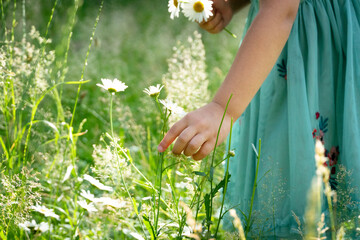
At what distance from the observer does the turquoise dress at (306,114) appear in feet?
3.24

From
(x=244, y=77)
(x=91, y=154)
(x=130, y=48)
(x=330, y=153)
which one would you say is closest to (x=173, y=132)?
(x=244, y=77)

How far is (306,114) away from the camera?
986 mm

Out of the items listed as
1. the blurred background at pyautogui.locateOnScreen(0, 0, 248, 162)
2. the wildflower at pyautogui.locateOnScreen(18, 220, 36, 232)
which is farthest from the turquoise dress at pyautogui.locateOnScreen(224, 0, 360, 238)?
the blurred background at pyautogui.locateOnScreen(0, 0, 248, 162)

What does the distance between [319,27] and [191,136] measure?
51cm

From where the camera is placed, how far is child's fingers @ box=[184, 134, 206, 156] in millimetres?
792

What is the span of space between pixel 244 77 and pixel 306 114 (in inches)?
8.8

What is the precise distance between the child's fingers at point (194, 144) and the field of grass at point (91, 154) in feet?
0.13

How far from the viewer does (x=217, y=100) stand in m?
0.86

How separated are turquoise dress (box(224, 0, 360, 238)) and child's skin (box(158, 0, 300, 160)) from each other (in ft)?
0.56

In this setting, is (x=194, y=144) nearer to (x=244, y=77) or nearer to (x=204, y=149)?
(x=204, y=149)

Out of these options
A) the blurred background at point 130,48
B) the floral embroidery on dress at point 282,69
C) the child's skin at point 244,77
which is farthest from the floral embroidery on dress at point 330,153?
the blurred background at point 130,48

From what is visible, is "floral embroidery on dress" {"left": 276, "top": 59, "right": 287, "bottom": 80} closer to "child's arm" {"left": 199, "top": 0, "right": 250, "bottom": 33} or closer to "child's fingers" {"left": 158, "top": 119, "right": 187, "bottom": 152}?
"child's arm" {"left": 199, "top": 0, "right": 250, "bottom": 33}

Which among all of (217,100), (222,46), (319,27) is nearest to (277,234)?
(217,100)

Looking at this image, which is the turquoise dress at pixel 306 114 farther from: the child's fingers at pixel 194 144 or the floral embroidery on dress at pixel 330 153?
the child's fingers at pixel 194 144
